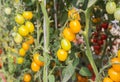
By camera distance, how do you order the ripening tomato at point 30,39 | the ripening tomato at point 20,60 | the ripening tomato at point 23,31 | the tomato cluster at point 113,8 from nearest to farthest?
the tomato cluster at point 113,8 → the ripening tomato at point 23,31 → the ripening tomato at point 30,39 → the ripening tomato at point 20,60

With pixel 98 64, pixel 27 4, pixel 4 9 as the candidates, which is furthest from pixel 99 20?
pixel 4 9

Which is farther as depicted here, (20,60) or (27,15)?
(20,60)

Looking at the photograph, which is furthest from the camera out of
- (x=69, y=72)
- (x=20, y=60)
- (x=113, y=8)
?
(x=20, y=60)

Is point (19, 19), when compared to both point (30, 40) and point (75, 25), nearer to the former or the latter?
point (30, 40)

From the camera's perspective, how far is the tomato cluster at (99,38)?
1.80 meters

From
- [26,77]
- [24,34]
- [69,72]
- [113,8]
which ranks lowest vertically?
[26,77]

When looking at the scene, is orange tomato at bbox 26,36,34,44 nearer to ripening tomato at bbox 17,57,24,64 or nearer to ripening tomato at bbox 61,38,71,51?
ripening tomato at bbox 17,57,24,64

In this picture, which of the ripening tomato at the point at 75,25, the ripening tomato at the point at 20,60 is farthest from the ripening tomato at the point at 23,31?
the ripening tomato at the point at 75,25

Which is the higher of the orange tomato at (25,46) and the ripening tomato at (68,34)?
the ripening tomato at (68,34)

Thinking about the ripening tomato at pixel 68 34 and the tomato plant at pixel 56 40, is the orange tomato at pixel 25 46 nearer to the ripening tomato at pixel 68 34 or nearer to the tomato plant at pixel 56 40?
the tomato plant at pixel 56 40

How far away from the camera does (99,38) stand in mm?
1844

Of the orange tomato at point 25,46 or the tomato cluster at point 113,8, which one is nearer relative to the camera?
the tomato cluster at point 113,8

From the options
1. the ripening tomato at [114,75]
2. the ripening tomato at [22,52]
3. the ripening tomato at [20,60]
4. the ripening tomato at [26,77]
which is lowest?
the ripening tomato at [26,77]

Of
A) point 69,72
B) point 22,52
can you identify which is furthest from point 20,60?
point 69,72
